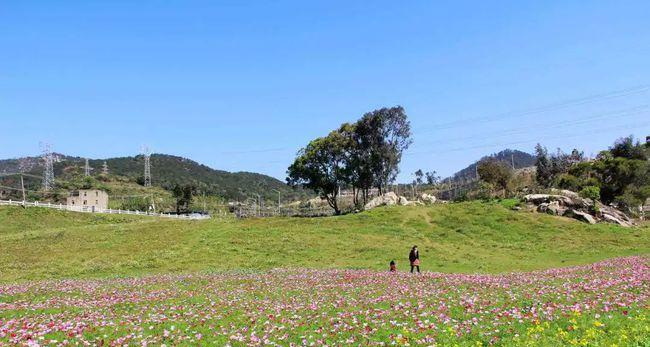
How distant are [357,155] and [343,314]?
79460 millimetres

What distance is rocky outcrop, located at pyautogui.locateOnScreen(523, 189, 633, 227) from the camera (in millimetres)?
63156

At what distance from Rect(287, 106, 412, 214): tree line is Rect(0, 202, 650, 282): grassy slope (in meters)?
23.2

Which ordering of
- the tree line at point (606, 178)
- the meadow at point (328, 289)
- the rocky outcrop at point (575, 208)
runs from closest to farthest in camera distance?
1. the meadow at point (328, 289)
2. the rocky outcrop at point (575, 208)
3. the tree line at point (606, 178)

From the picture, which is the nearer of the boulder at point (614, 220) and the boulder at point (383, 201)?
the boulder at point (614, 220)

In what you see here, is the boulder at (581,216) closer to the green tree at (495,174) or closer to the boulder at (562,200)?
the boulder at (562,200)

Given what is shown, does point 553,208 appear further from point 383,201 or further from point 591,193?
point 383,201

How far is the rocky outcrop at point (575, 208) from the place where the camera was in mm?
63156

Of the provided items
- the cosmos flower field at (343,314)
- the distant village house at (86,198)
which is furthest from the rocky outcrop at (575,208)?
the distant village house at (86,198)

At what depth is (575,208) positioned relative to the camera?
65.3m

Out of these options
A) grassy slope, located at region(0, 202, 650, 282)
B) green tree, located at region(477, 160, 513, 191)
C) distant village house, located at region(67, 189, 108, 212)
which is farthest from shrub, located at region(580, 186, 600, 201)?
distant village house, located at region(67, 189, 108, 212)

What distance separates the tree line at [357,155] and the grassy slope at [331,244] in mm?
23186

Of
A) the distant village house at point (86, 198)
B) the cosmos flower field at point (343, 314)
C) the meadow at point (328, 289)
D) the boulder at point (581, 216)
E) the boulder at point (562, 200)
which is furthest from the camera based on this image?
the distant village house at point (86, 198)

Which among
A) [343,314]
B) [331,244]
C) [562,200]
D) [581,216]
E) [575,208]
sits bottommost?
[331,244]

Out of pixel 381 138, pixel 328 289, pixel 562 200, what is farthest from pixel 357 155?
pixel 328 289
